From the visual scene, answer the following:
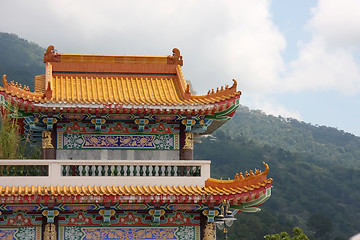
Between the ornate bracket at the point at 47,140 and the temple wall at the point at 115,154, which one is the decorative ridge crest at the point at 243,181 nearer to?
the temple wall at the point at 115,154

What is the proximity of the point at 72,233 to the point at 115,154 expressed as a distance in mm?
3433

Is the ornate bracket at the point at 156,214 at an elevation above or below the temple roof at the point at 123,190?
below

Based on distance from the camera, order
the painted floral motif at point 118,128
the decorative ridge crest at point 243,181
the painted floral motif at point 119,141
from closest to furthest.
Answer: the decorative ridge crest at point 243,181, the painted floral motif at point 119,141, the painted floral motif at point 118,128

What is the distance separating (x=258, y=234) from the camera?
9956cm

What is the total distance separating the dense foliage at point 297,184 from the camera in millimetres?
106569

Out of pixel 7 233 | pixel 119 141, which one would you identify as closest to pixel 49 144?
pixel 119 141

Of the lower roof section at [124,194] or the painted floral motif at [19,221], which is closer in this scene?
the lower roof section at [124,194]

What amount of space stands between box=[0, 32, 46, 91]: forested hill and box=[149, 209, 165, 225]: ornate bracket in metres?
112

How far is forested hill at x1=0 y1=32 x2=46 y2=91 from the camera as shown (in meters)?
136

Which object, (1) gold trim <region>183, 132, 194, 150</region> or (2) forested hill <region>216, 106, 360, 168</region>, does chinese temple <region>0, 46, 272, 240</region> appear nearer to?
(1) gold trim <region>183, 132, 194, 150</region>

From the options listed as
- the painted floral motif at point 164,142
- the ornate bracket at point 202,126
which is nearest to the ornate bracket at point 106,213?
the painted floral motif at point 164,142

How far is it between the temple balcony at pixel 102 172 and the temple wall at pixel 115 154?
1601mm

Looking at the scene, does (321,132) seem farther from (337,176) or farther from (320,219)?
(320,219)

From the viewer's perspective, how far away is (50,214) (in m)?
21.4
